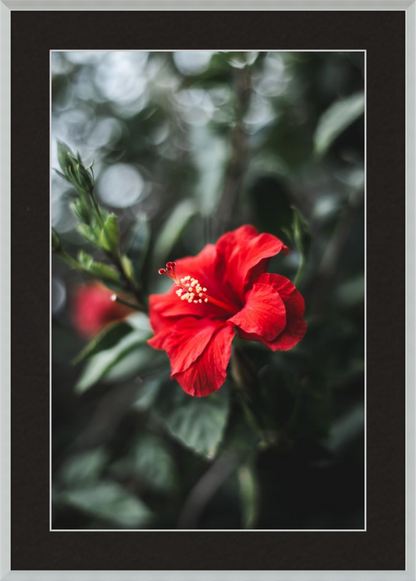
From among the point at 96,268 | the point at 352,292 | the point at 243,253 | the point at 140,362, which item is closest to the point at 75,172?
the point at 96,268

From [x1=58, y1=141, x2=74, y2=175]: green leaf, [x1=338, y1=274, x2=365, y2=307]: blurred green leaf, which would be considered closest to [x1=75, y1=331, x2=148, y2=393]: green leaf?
[x1=58, y1=141, x2=74, y2=175]: green leaf

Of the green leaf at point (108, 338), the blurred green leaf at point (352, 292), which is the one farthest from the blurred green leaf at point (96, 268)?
the blurred green leaf at point (352, 292)

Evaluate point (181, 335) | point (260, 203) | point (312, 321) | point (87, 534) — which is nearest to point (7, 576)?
point (87, 534)

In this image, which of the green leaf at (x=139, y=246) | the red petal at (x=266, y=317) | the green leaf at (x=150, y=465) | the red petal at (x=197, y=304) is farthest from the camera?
the green leaf at (x=150, y=465)

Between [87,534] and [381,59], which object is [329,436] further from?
[381,59]

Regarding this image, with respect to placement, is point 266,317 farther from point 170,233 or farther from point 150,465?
point 150,465

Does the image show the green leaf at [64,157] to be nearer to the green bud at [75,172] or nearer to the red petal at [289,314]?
the green bud at [75,172]

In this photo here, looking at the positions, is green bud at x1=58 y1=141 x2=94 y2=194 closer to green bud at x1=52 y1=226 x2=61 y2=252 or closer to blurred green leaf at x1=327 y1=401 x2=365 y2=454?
green bud at x1=52 y1=226 x2=61 y2=252
